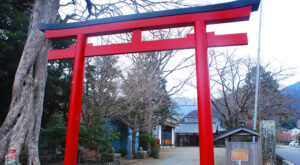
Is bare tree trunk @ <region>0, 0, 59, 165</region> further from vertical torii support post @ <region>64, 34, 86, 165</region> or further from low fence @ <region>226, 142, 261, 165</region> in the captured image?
low fence @ <region>226, 142, 261, 165</region>

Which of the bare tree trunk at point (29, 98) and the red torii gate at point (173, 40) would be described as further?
the bare tree trunk at point (29, 98)

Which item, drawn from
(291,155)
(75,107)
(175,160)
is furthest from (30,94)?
(291,155)

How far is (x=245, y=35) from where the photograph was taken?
393cm

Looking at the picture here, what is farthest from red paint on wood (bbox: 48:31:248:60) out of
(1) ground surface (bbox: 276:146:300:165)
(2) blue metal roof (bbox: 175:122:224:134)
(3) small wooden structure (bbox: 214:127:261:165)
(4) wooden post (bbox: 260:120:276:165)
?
(2) blue metal roof (bbox: 175:122:224:134)

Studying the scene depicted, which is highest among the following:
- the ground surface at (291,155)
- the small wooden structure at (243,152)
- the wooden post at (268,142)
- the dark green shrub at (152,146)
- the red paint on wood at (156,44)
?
the red paint on wood at (156,44)

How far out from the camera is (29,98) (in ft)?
21.2

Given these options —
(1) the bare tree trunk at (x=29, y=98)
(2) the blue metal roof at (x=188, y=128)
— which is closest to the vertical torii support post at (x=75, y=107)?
(1) the bare tree trunk at (x=29, y=98)

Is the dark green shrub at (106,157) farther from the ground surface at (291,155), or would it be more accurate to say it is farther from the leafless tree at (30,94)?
the ground surface at (291,155)

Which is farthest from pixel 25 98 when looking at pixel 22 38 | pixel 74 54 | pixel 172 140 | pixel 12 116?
pixel 172 140

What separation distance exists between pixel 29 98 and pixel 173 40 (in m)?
5.02

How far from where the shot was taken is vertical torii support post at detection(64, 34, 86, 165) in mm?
4060

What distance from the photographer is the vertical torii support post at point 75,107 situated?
406 centimetres

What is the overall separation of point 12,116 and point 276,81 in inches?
573

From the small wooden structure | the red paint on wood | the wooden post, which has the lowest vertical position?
the small wooden structure
